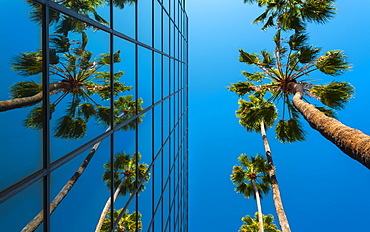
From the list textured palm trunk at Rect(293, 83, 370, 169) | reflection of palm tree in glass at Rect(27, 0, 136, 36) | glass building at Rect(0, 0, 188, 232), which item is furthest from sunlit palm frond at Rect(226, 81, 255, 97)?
reflection of palm tree in glass at Rect(27, 0, 136, 36)

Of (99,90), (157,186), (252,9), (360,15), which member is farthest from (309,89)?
(360,15)

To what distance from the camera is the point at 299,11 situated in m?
11.7

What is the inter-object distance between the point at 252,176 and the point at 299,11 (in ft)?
34.6

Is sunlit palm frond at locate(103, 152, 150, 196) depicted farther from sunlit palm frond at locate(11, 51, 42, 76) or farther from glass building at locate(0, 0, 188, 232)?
sunlit palm frond at locate(11, 51, 42, 76)

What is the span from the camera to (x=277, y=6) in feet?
42.4

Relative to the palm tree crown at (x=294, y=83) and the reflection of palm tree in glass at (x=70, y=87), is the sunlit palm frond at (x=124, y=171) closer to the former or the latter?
the reflection of palm tree in glass at (x=70, y=87)

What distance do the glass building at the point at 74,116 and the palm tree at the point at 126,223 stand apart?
24mm

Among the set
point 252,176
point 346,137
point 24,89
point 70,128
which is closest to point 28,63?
point 24,89

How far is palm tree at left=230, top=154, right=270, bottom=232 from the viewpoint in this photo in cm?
1706

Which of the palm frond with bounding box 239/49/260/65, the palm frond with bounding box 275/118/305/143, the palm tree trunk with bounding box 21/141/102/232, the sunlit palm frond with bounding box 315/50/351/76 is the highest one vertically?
the palm frond with bounding box 239/49/260/65

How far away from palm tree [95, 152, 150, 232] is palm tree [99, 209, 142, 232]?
155mm

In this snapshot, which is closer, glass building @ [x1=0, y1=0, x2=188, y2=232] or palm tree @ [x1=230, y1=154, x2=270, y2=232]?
glass building @ [x1=0, y1=0, x2=188, y2=232]

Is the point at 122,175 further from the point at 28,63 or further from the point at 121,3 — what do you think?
the point at 121,3

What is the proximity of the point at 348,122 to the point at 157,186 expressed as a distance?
111 ft
